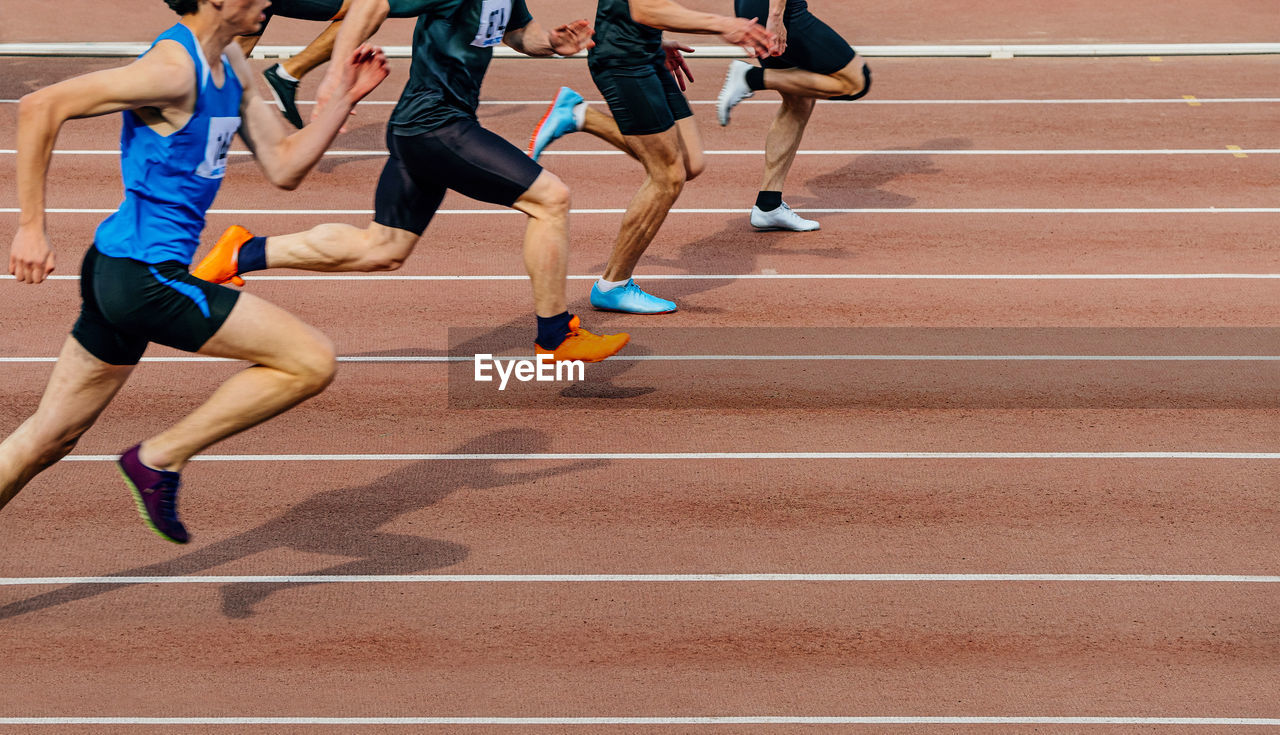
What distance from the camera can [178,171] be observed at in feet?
16.1

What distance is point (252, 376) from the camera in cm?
508

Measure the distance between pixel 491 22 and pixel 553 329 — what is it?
58.2 inches

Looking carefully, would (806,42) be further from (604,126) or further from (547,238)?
(547,238)

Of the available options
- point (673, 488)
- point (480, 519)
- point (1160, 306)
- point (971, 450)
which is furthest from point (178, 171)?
point (1160, 306)

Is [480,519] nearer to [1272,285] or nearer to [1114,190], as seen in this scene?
[1272,285]

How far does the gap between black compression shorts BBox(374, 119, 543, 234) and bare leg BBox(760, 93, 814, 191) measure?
3437 millimetres

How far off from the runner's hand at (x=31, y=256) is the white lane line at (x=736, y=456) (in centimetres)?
241

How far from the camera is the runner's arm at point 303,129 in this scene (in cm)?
520

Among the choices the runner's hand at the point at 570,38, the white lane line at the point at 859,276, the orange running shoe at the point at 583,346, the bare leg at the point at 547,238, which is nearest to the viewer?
the bare leg at the point at 547,238

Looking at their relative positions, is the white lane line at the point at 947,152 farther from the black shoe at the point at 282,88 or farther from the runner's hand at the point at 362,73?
the runner's hand at the point at 362,73

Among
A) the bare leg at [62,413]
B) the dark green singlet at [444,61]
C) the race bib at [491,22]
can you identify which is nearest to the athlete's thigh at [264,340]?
the bare leg at [62,413]

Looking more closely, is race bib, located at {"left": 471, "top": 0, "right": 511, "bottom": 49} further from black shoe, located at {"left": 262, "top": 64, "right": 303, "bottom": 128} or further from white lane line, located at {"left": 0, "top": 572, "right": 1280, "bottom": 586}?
black shoe, located at {"left": 262, "top": 64, "right": 303, "bottom": 128}

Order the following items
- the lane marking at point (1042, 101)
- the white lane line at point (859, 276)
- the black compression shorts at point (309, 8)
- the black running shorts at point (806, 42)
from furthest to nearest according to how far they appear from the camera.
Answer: the lane marking at point (1042, 101) < the black compression shorts at point (309, 8) < the black running shorts at point (806, 42) < the white lane line at point (859, 276)

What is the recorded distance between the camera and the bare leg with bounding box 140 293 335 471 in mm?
4977
